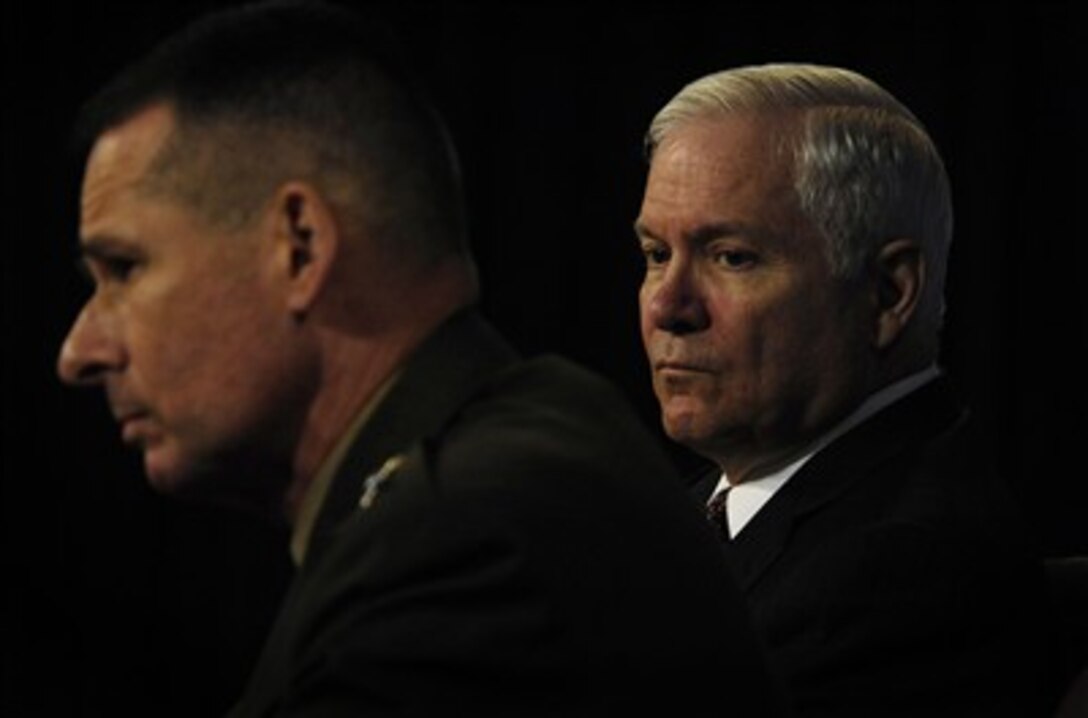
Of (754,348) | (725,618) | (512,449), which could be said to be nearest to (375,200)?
(512,449)

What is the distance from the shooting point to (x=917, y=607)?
78.9 inches

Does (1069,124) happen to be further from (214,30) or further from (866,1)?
(214,30)

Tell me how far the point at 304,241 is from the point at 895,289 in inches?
45.5

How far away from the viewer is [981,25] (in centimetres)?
415

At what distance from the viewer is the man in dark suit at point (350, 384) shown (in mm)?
1280

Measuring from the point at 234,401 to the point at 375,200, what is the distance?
0.15 m

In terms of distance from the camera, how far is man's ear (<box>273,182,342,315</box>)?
1382 mm

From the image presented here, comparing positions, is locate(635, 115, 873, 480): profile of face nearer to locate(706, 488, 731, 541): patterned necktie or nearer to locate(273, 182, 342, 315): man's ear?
locate(706, 488, 731, 541): patterned necktie

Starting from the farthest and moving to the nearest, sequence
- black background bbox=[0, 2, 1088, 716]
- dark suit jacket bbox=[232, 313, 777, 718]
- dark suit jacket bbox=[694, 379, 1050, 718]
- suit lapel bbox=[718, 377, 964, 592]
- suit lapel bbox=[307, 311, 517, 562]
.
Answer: black background bbox=[0, 2, 1088, 716] < suit lapel bbox=[718, 377, 964, 592] < dark suit jacket bbox=[694, 379, 1050, 718] < suit lapel bbox=[307, 311, 517, 562] < dark suit jacket bbox=[232, 313, 777, 718]

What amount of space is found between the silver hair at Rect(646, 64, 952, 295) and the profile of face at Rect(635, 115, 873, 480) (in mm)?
19

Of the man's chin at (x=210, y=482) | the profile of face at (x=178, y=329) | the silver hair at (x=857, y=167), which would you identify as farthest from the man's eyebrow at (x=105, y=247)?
the silver hair at (x=857, y=167)

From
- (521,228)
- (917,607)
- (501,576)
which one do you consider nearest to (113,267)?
(501,576)

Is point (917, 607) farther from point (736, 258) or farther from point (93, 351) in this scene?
point (93, 351)

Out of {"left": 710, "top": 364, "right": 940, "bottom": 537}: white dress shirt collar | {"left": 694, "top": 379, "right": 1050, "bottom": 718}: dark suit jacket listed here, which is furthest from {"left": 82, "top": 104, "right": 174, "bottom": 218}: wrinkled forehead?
{"left": 710, "top": 364, "right": 940, "bottom": 537}: white dress shirt collar
